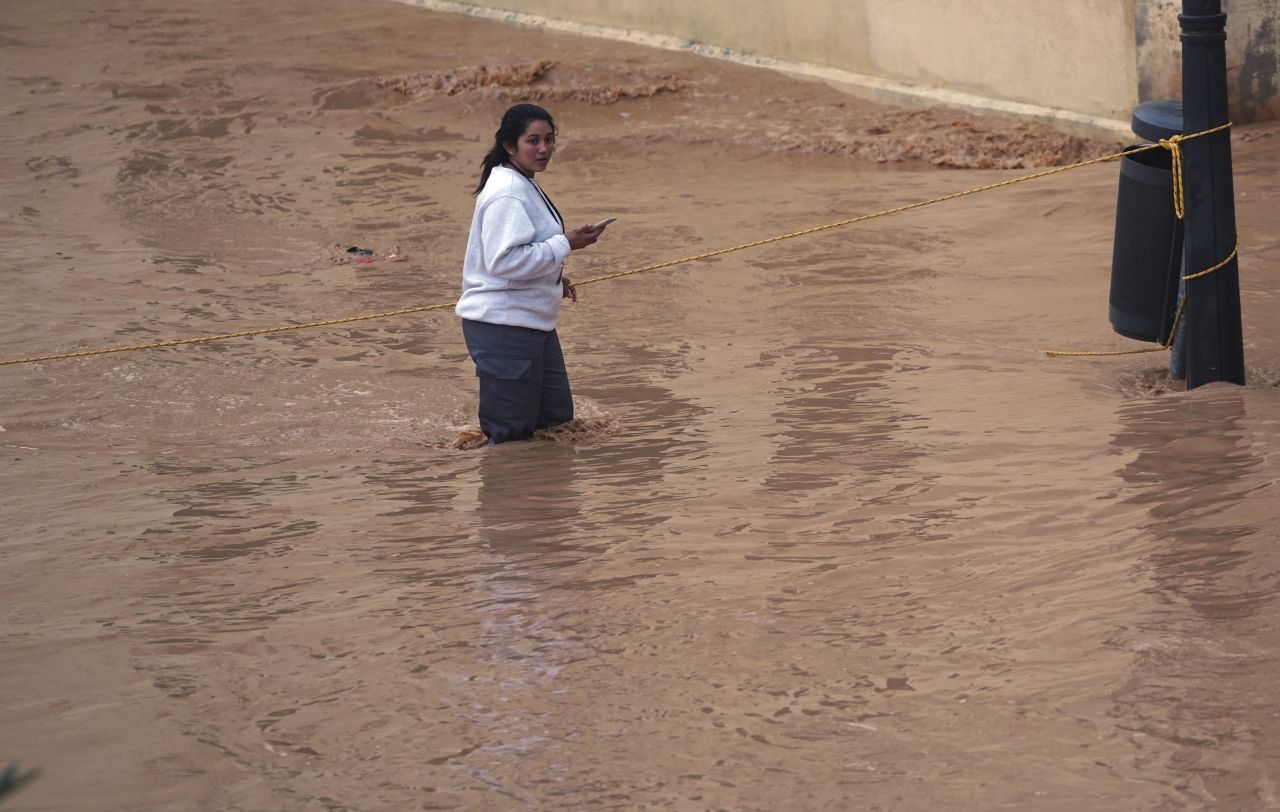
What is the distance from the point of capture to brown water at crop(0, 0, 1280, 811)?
10.2ft

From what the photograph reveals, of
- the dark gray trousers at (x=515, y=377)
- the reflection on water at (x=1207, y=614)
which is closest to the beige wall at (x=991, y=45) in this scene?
the reflection on water at (x=1207, y=614)

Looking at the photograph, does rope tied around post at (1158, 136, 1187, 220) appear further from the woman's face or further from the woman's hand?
the woman's face

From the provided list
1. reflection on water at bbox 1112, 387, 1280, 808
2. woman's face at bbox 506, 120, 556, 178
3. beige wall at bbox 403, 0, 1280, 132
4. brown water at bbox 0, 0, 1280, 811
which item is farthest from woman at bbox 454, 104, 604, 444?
beige wall at bbox 403, 0, 1280, 132

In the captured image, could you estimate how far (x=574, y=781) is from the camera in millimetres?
3031

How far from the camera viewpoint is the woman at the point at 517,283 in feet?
17.6

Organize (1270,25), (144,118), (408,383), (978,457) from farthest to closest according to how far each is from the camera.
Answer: (144,118) → (1270,25) → (408,383) → (978,457)

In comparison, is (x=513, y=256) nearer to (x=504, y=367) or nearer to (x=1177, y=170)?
(x=504, y=367)

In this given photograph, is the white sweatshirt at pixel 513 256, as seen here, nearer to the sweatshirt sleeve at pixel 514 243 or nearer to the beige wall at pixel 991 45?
the sweatshirt sleeve at pixel 514 243

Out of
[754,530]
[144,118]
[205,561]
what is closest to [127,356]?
[205,561]

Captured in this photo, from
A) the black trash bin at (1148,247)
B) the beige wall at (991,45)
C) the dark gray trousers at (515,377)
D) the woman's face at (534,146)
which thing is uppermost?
the beige wall at (991,45)

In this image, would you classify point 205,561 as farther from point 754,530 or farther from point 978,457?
point 978,457

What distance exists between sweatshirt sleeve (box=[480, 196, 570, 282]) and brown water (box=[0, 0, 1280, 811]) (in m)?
0.69

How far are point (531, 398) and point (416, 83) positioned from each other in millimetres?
8684

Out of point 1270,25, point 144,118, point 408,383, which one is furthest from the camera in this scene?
point 144,118
